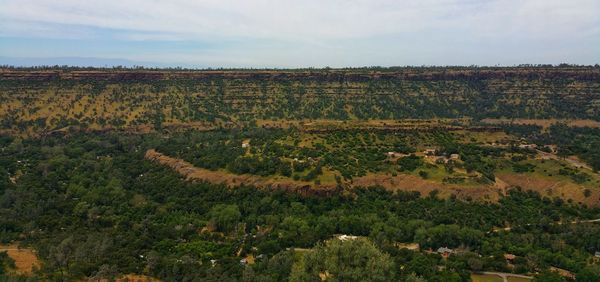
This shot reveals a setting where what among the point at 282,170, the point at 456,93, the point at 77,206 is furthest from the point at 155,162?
the point at 456,93

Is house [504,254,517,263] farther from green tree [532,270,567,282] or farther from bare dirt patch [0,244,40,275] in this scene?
bare dirt patch [0,244,40,275]

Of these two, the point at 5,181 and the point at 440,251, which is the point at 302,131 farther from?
A: the point at 5,181

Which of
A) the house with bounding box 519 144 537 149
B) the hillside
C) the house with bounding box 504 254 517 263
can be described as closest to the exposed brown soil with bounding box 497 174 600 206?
the house with bounding box 519 144 537 149

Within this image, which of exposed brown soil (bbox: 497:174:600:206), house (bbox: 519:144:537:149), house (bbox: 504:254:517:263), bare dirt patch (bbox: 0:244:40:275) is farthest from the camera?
house (bbox: 519:144:537:149)

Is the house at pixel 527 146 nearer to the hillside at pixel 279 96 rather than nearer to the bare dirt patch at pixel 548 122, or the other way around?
the hillside at pixel 279 96

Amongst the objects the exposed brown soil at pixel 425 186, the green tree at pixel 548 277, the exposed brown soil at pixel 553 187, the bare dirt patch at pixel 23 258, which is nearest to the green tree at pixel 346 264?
the green tree at pixel 548 277

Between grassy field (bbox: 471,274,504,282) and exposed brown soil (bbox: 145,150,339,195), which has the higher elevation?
exposed brown soil (bbox: 145,150,339,195)
